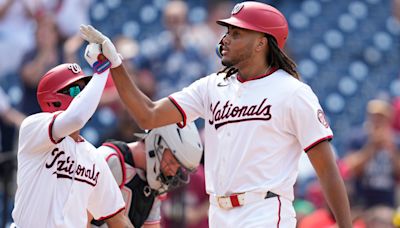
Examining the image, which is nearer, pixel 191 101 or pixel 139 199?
pixel 191 101

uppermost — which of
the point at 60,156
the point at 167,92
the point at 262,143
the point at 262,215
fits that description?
the point at 60,156

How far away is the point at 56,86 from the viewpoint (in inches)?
186

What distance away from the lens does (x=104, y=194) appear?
4887 mm

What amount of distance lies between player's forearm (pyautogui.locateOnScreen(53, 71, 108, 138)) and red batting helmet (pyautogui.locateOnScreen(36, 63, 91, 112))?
0.58 ft

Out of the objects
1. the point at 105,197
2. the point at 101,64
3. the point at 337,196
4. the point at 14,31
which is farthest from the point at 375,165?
the point at 101,64

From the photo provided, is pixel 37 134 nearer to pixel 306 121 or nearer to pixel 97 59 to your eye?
pixel 97 59

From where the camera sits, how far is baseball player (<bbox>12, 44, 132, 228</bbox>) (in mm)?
4574

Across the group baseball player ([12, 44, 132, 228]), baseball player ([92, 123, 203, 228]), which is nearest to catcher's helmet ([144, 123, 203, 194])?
baseball player ([92, 123, 203, 228])

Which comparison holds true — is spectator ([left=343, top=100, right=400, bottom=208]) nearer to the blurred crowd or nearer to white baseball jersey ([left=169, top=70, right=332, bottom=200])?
the blurred crowd

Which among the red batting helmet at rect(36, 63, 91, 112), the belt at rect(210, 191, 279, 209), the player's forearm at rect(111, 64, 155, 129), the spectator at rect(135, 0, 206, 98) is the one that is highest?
the red batting helmet at rect(36, 63, 91, 112)

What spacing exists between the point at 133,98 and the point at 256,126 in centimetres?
62

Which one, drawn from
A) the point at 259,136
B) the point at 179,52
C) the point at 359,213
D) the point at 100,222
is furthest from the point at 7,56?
the point at 259,136

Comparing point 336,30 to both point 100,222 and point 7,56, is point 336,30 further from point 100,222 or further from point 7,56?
point 100,222

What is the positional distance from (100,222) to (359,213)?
3.51m
